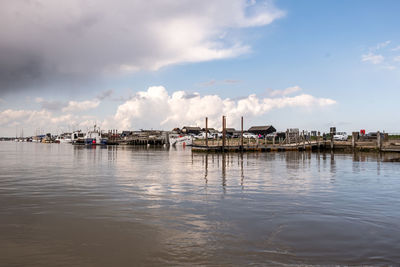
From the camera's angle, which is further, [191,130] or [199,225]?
[191,130]

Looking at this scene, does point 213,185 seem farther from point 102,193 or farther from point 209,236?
point 209,236

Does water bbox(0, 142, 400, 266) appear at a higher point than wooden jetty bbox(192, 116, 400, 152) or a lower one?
lower

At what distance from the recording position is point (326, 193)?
50.2 ft

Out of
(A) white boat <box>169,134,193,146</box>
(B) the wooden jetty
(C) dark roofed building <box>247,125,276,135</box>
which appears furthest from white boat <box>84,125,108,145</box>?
(B) the wooden jetty

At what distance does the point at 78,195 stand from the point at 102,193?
1.10 meters

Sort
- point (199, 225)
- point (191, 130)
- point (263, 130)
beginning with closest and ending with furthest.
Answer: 1. point (199, 225)
2. point (263, 130)
3. point (191, 130)

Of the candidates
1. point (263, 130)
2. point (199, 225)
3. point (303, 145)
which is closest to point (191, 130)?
point (263, 130)

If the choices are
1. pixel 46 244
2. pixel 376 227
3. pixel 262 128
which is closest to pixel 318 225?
pixel 376 227

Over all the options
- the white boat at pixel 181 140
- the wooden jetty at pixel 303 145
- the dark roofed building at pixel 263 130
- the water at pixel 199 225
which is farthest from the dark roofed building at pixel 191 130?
the water at pixel 199 225

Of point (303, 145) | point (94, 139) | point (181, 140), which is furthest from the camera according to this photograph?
point (94, 139)

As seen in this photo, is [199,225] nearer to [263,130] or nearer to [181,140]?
[181,140]

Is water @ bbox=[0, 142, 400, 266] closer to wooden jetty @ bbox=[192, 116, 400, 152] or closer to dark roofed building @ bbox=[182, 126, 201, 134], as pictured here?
wooden jetty @ bbox=[192, 116, 400, 152]

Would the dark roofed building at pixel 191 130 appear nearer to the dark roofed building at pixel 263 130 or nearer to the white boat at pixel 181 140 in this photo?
the white boat at pixel 181 140

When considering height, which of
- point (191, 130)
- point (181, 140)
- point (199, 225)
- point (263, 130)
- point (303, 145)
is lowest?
point (199, 225)
